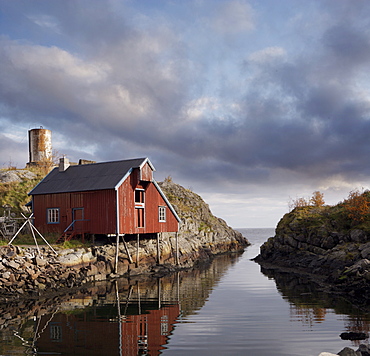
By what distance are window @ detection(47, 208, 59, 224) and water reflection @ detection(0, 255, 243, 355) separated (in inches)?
381

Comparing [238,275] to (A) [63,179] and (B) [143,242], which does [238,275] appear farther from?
(A) [63,179]

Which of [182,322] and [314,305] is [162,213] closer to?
[314,305]

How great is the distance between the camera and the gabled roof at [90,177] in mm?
35000

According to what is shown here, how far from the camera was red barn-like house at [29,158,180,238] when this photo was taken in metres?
34.2

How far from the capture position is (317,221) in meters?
42.2

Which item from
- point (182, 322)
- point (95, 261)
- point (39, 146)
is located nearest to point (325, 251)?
point (95, 261)

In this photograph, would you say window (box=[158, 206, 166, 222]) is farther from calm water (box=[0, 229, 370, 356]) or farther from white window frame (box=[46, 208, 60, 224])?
calm water (box=[0, 229, 370, 356])

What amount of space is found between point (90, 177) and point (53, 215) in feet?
16.7

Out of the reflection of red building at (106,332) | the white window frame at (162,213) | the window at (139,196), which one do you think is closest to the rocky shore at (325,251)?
the reflection of red building at (106,332)

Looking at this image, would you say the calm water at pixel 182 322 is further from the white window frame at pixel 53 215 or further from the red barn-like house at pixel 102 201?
the white window frame at pixel 53 215

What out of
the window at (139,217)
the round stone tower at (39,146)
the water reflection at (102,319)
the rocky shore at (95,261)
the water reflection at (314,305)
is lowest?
the water reflection at (314,305)

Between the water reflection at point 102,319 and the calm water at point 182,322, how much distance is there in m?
0.04

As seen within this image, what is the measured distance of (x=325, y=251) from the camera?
121ft

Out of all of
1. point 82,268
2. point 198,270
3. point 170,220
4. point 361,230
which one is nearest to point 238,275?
point 198,270
